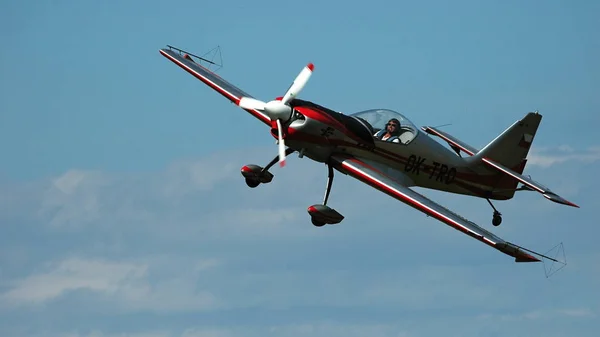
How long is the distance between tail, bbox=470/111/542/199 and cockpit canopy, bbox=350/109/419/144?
8.49 ft

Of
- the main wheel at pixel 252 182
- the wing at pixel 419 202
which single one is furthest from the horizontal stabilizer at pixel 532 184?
the main wheel at pixel 252 182

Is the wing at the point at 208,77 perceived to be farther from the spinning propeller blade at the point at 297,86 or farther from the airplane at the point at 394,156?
the spinning propeller blade at the point at 297,86

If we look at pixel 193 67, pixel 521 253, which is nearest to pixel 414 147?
pixel 521 253

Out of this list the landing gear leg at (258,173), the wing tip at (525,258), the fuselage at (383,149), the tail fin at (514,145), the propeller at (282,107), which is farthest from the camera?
the tail fin at (514,145)

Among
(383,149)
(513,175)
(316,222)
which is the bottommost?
(316,222)

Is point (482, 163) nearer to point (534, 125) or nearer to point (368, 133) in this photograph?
point (534, 125)

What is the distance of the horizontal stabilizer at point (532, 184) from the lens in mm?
31587

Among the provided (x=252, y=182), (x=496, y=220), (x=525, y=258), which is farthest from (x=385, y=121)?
(x=525, y=258)

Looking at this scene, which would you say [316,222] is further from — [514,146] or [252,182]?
[514,146]

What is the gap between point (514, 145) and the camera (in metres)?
34.2

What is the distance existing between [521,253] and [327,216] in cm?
560

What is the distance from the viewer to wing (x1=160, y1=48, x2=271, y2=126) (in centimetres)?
3584

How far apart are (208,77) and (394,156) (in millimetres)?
7702

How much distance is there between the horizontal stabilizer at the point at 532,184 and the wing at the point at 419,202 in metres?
3.28
